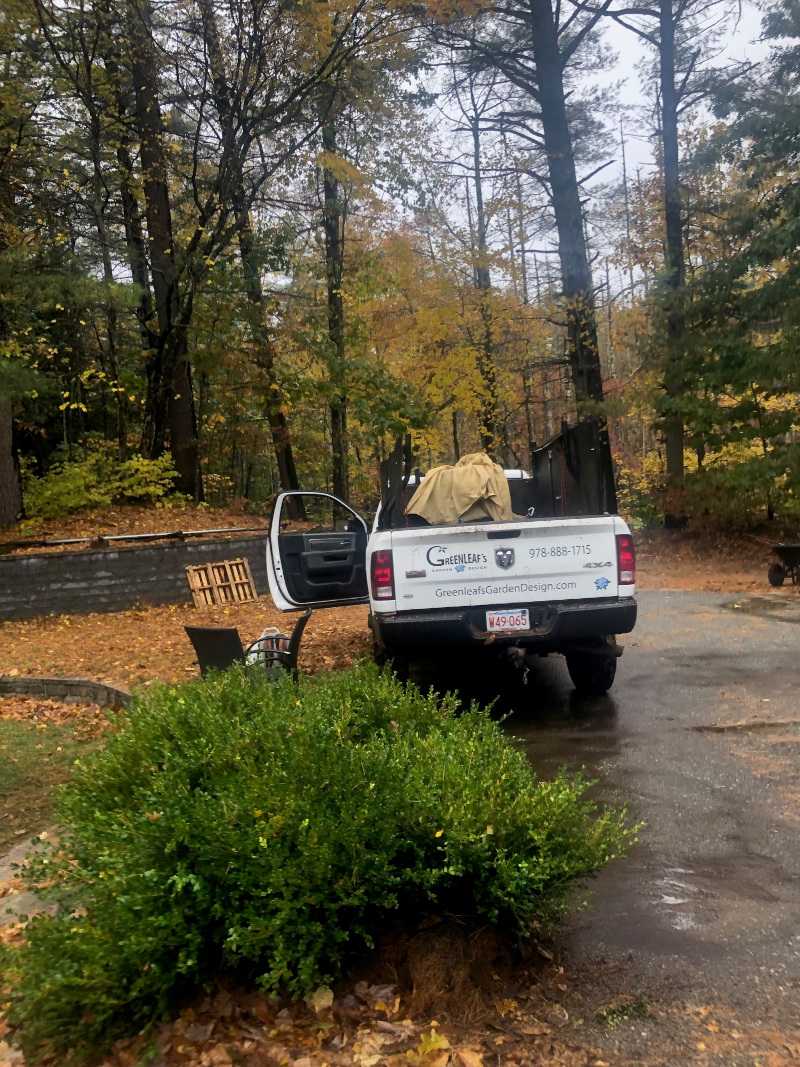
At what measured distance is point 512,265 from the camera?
26.3 m

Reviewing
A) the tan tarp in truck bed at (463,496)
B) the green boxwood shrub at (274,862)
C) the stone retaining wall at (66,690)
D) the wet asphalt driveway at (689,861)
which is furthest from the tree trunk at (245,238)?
the green boxwood shrub at (274,862)

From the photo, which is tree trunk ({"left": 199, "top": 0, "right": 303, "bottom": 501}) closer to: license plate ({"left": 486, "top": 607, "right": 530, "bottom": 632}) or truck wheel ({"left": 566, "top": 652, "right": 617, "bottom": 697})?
truck wheel ({"left": 566, "top": 652, "right": 617, "bottom": 697})

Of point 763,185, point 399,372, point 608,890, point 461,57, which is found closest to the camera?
point 608,890

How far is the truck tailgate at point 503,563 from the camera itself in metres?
6.42

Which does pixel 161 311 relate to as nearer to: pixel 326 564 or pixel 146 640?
pixel 146 640

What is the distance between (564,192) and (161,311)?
9.25 meters

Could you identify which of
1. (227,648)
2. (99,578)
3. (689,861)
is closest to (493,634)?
(227,648)

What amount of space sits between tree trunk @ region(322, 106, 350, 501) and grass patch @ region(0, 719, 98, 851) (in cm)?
1211

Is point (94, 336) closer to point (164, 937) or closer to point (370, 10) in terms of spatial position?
point (370, 10)

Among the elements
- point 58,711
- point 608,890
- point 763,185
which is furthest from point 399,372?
point 608,890

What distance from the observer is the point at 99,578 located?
43.6 ft

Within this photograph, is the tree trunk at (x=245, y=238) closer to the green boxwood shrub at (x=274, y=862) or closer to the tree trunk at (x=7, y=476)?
the tree trunk at (x=7, y=476)

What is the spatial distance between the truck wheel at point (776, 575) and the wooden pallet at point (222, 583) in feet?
27.8

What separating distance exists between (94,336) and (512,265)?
12.4 meters
